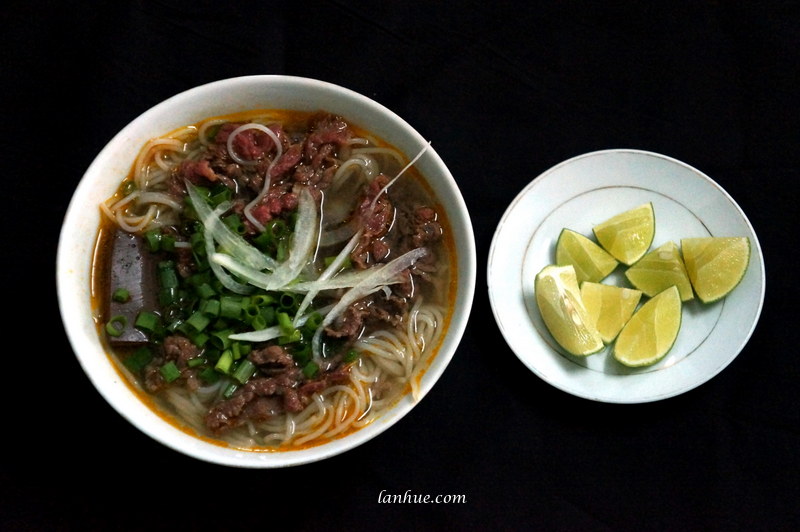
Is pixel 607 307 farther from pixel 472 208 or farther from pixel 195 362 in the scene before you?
pixel 195 362

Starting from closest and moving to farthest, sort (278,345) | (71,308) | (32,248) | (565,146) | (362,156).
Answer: (71,308) → (278,345) → (362,156) → (32,248) → (565,146)

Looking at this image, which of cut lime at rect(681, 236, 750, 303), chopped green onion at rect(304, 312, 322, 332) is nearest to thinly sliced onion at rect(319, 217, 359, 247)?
chopped green onion at rect(304, 312, 322, 332)

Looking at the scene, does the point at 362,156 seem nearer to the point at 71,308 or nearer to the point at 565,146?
the point at 565,146

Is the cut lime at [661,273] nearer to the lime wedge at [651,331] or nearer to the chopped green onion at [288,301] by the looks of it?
the lime wedge at [651,331]

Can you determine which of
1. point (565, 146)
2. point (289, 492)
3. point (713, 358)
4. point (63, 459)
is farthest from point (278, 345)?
point (713, 358)

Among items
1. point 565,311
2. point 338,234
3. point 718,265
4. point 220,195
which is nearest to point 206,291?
point 220,195
